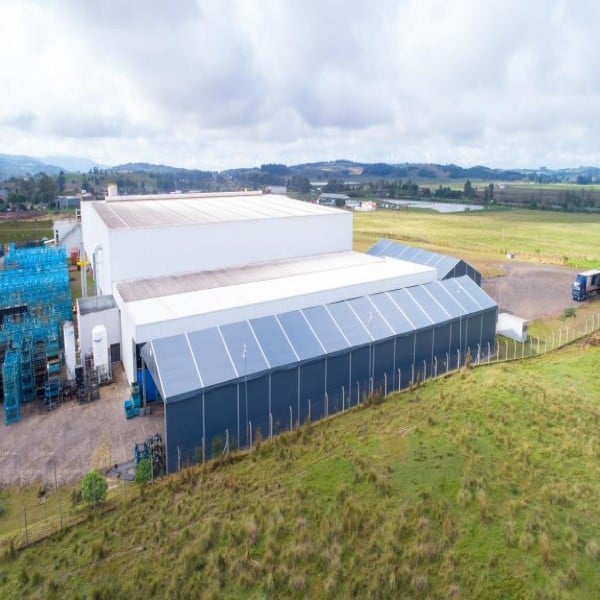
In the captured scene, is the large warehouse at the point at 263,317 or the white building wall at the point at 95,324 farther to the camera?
the white building wall at the point at 95,324

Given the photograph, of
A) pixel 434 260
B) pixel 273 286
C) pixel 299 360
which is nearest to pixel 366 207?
pixel 434 260

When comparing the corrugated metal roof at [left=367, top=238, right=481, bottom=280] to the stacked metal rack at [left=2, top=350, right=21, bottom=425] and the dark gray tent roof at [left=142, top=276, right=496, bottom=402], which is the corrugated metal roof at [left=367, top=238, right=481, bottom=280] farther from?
the stacked metal rack at [left=2, top=350, right=21, bottom=425]

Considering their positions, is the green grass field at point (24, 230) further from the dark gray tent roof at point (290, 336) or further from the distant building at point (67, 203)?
the dark gray tent roof at point (290, 336)

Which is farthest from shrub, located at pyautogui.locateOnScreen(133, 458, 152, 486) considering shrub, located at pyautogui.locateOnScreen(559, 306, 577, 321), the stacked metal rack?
shrub, located at pyautogui.locateOnScreen(559, 306, 577, 321)

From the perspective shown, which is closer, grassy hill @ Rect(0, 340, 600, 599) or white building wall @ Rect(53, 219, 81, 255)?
grassy hill @ Rect(0, 340, 600, 599)

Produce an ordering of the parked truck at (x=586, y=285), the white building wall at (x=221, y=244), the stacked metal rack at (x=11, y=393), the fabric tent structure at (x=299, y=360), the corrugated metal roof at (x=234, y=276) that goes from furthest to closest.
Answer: the parked truck at (x=586, y=285) < the white building wall at (x=221, y=244) < the corrugated metal roof at (x=234, y=276) < the stacked metal rack at (x=11, y=393) < the fabric tent structure at (x=299, y=360)

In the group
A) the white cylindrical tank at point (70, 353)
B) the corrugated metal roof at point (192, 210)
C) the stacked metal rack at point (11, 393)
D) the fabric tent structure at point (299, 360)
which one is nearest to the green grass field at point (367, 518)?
the fabric tent structure at point (299, 360)

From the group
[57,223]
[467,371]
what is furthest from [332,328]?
[57,223]
